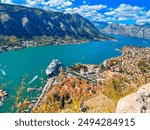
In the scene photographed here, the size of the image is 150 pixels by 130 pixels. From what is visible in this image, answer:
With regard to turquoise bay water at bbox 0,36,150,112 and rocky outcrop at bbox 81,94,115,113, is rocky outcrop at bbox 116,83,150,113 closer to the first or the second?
rocky outcrop at bbox 81,94,115,113

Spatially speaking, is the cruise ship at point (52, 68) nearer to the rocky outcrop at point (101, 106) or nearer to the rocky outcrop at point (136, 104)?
the rocky outcrop at point (101, 106)

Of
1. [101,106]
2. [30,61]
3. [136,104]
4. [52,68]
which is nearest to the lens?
[136,104]

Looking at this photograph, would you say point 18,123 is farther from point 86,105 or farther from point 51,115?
point 86,105

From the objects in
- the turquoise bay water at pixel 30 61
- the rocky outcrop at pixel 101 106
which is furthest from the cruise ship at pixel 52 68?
the rocky outcrop at pixel 101 106

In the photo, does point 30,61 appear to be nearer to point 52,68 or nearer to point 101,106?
point 52,68

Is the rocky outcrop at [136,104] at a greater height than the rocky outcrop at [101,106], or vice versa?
the rocky outcrop at [136,104]

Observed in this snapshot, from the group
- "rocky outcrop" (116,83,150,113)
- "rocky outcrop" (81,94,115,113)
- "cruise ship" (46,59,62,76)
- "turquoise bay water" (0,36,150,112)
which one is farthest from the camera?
"cruise ship" (46,59,62,76)

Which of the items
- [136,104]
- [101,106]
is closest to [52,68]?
[101,106]

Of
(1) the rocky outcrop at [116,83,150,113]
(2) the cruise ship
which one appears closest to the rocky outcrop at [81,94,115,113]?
(1) the rocky outcrop at [116,83,150,113]

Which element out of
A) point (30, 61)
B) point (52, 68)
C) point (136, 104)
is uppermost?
point (136, 104)
